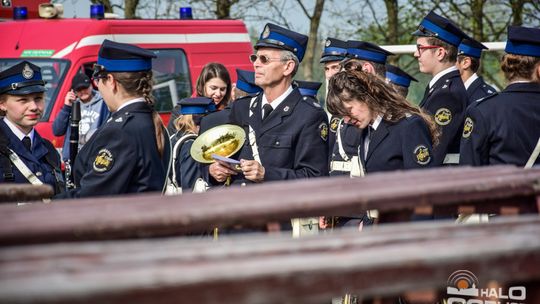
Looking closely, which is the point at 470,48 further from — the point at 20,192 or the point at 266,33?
the point at 20,192

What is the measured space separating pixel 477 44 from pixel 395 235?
683 cm

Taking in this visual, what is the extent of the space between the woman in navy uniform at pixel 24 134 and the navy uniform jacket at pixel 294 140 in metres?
1.22

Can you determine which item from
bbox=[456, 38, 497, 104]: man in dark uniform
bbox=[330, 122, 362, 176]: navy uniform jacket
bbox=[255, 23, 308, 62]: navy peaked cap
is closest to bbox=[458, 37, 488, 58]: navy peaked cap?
bbox=[456, 38, 497, 104]: man in dark uniform

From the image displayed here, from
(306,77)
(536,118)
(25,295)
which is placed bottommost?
(306,77)

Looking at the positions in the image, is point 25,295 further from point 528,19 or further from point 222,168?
point 528,19

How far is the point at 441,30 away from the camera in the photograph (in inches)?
293

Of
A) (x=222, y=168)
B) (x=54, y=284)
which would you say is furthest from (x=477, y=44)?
(x=54, y=284)

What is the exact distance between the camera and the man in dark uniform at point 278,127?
5.57m

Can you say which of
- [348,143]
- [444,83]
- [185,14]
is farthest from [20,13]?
[348,143]

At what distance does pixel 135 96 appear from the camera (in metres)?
5.38

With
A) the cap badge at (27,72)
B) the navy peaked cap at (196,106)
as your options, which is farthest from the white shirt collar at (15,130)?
the navy peaked cap at (196,106)

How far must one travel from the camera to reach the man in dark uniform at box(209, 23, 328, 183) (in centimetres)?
557

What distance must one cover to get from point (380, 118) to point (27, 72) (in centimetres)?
229

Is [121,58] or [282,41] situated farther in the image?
[282,41]
